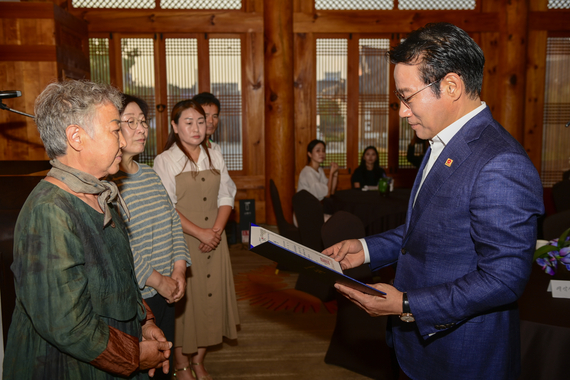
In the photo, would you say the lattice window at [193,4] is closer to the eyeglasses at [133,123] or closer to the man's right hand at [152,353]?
the eyeglasses at [133,123]

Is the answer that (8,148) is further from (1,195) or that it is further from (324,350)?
(324,350)

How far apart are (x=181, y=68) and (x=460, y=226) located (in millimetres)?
5807

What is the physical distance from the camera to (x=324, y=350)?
310cm

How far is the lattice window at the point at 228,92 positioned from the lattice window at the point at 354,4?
4.54ft

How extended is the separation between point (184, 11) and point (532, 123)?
18.5ft

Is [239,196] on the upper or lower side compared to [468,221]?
lower

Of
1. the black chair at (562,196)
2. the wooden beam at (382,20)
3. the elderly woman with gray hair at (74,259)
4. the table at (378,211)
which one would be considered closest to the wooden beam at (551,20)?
the wooden beam at (382,20)

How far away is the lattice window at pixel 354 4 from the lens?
21.1 ft

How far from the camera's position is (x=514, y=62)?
248 inches

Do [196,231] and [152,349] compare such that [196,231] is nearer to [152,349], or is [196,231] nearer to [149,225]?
[149,225]

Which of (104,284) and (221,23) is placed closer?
(104,284)

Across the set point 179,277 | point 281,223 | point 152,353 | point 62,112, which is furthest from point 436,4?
point 152,353

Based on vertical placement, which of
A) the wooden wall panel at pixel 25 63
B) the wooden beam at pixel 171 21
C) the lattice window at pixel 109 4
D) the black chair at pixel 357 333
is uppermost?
the lattice window at pixel 109 4

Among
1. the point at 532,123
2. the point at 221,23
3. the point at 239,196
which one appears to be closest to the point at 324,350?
the point at 239,196
